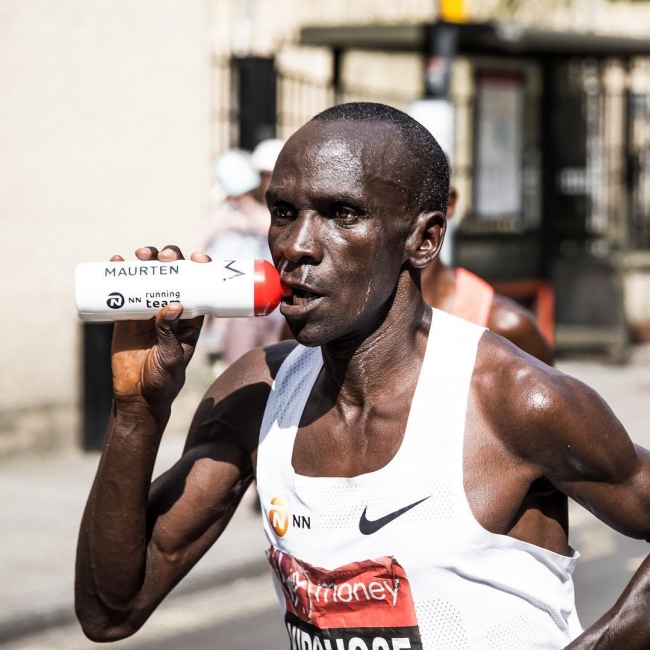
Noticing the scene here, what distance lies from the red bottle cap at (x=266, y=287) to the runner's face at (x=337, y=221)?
0.09ft

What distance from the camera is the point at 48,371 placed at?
981 centimetres

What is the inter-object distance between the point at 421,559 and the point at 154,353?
614 mm

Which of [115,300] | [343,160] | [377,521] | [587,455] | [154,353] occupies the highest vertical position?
[343,160]

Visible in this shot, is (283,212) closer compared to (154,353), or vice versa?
(283,212)

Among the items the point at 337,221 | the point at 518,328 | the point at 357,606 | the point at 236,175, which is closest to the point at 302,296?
the point at 337,221

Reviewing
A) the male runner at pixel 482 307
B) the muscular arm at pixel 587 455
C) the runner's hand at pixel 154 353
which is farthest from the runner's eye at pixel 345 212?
the male runner at pixel 482 307

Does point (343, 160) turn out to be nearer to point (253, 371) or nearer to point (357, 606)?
point (253, 371)

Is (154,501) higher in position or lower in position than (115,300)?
lower

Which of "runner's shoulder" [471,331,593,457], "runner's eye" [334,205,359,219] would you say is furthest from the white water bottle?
"runner's shoulder" [471,331,593,457]

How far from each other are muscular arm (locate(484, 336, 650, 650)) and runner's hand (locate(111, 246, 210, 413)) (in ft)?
1.88

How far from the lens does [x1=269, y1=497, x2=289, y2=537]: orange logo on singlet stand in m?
2.40

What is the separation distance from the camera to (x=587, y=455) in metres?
2.25

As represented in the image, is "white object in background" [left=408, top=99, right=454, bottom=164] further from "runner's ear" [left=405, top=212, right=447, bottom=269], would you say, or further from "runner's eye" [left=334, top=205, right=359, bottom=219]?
"runner's eye" [left=334, top=205, right=359, bottom=219]

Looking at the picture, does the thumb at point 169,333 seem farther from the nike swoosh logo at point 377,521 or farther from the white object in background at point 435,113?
the white object in background at point 435,113
